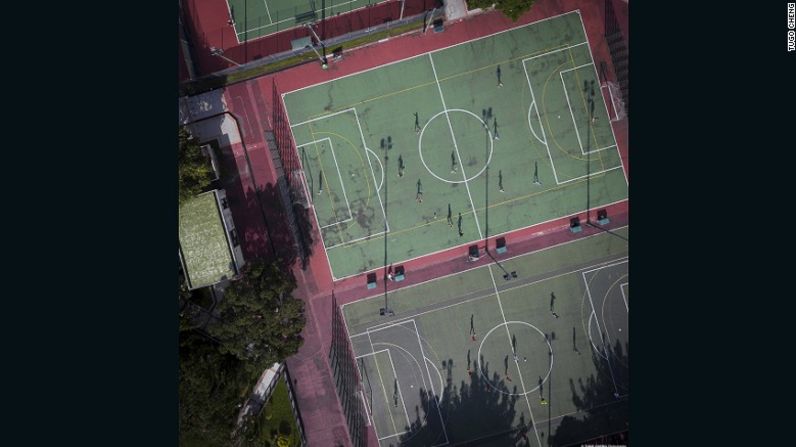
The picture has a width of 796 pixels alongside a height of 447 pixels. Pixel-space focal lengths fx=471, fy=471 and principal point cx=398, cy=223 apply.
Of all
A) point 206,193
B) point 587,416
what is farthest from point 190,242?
point 587,416

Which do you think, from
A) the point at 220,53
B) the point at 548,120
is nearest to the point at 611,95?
the point at 548,120

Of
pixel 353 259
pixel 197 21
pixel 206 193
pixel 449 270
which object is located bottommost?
pixel 449 270

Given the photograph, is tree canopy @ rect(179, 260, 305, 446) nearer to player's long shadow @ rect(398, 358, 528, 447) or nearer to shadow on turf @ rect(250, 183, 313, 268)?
shadow on turf @ rect(250, 183, 313, 268)

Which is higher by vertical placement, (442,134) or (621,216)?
(442,134)

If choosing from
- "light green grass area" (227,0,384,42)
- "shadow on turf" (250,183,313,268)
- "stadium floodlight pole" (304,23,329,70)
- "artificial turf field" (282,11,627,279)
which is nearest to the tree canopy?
"shadow on turf" (250,183,313,268)

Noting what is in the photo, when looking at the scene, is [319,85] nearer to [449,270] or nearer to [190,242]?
[190,242]

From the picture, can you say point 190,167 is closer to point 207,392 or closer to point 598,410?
point 207,392
